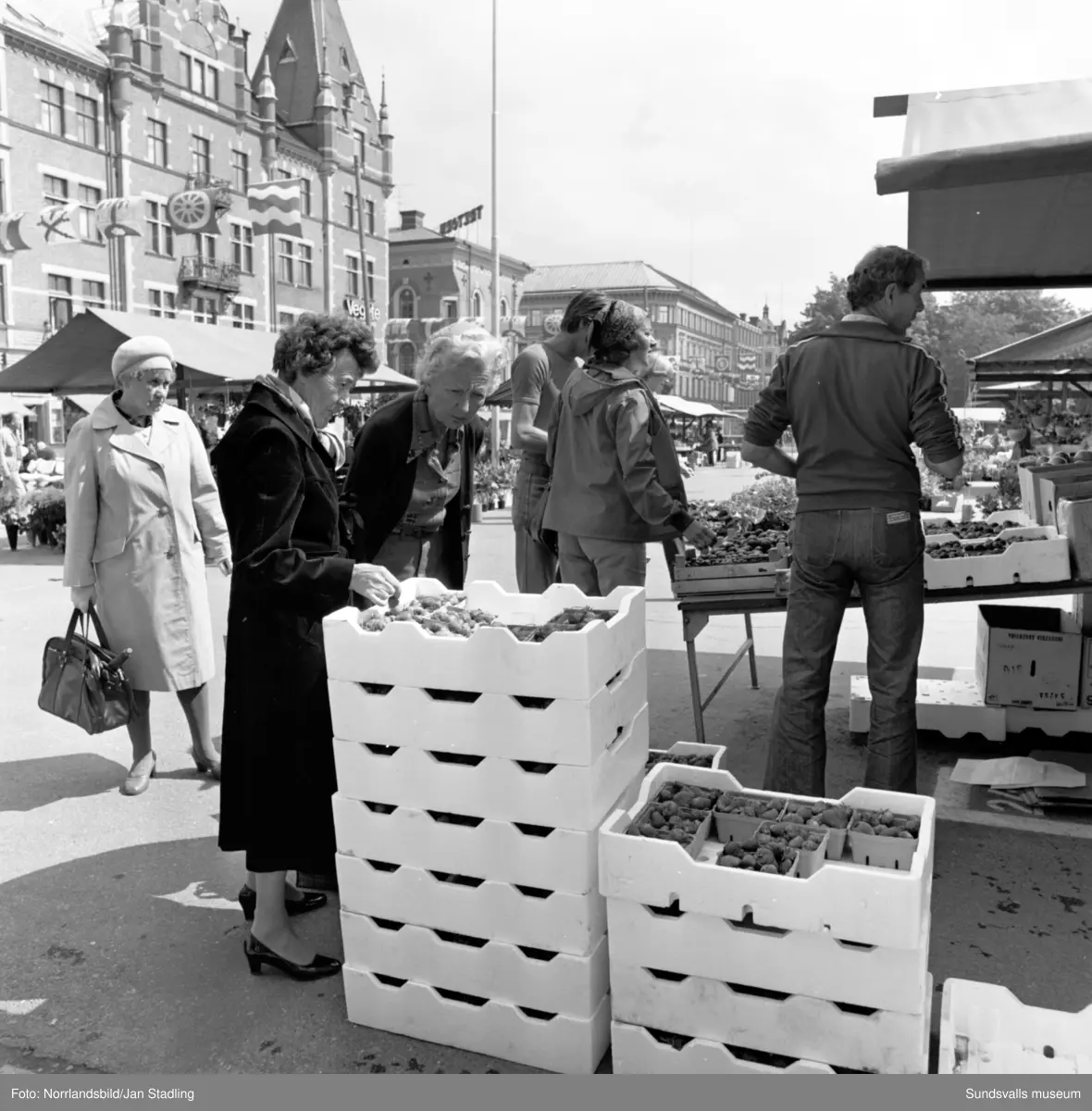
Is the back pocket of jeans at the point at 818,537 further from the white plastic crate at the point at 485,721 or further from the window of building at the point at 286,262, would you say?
the window of building at the point at 286,262

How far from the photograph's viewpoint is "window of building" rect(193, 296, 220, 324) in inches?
1355

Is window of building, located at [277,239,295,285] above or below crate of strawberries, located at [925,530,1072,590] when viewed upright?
above

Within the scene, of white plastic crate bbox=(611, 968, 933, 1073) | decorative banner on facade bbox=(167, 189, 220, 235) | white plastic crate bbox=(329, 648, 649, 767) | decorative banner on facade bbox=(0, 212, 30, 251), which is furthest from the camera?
decorative banner on facade bbox=(167, 189, 220, 235)

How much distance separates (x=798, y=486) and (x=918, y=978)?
184 cm

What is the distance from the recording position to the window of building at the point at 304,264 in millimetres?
40094

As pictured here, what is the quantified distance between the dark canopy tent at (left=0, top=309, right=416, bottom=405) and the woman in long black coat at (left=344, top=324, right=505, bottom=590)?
7.31m

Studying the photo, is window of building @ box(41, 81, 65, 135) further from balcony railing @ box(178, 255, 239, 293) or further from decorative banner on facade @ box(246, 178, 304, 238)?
decorative banner on facade @ box(246, 178, 304, 238)

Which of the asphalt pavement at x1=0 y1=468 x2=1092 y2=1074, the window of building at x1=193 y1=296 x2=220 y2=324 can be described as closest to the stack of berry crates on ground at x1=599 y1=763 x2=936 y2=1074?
the asphalt pavement at x1=0 y1=468 x2=1092 y2=1074

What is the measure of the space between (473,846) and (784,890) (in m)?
0.74

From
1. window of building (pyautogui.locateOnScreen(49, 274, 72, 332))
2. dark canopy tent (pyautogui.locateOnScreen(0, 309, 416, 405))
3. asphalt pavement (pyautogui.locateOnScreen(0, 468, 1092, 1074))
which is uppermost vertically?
window of building (pyautogui.locateOnScreen(49, 274, 72, 332))

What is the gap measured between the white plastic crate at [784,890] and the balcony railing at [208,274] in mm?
34820

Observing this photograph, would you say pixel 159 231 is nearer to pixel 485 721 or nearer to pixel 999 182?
pixel 999 182
